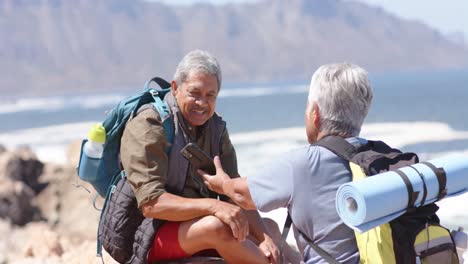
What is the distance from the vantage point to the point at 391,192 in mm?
2459

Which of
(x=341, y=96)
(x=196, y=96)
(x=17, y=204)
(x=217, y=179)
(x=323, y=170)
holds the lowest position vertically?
(x=17, y=204)

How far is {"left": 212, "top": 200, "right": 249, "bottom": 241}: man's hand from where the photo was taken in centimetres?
326

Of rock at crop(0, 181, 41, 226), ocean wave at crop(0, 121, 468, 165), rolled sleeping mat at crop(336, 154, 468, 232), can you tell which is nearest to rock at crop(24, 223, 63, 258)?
rock at crop(0, 181, 41, 226)

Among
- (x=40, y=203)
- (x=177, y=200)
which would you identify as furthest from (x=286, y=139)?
(x=177, y=200)

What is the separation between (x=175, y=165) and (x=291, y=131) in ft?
117

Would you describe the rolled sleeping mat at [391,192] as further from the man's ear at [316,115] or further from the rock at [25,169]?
the rock at [25,169]

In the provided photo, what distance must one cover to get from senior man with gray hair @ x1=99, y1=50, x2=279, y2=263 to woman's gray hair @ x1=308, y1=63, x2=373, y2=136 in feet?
2.36

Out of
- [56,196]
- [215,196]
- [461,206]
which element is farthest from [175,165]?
[461,206]

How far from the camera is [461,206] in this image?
1227 cm

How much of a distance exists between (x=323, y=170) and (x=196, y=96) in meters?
0.91

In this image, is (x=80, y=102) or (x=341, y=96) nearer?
(x=341, y=96)

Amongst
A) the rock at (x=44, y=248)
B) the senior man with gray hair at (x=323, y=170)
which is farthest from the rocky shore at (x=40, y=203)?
the senior man with gray hair at (x=323, y=170)

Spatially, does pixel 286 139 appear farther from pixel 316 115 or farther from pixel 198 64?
pixel 316 115

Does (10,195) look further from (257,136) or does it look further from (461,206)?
(257,136)
